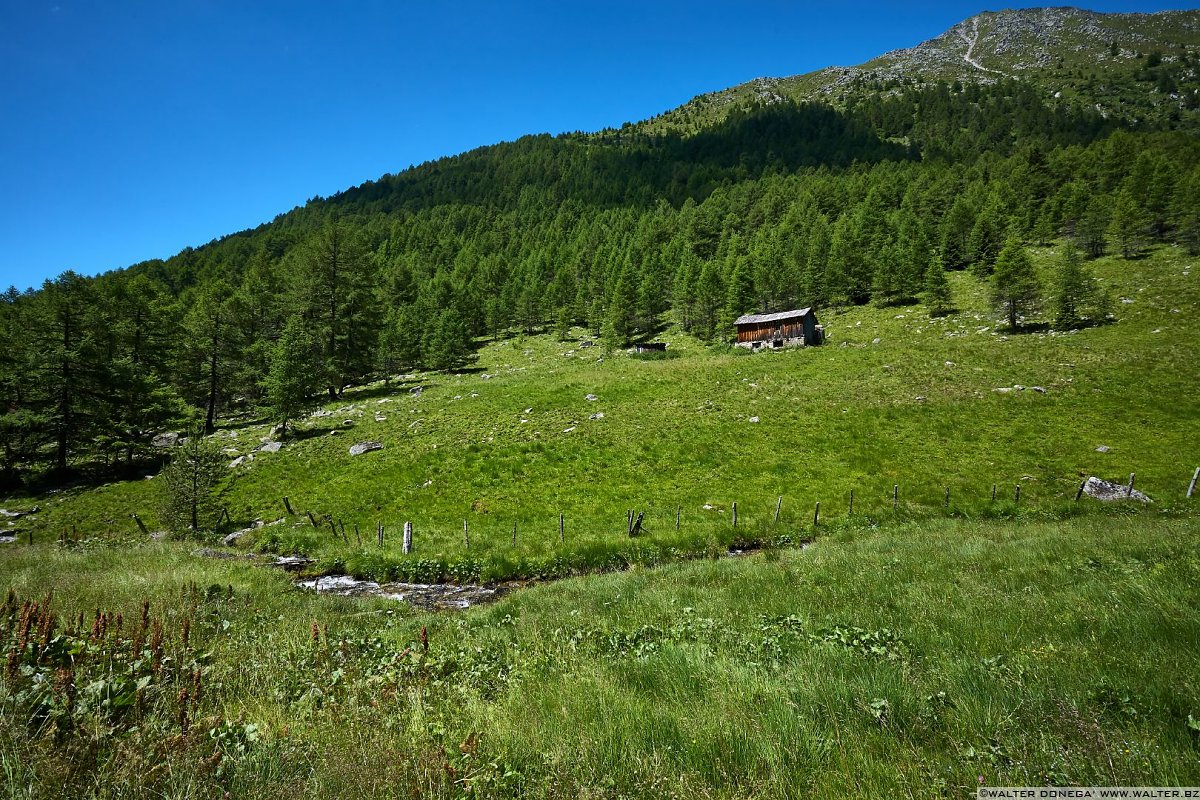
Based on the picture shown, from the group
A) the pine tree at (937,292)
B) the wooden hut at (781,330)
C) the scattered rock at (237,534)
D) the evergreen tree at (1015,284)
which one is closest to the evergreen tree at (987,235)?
the pine tree at (937,292)

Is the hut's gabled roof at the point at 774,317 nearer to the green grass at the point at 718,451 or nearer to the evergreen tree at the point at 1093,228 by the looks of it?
the green grass at the point at 718,451

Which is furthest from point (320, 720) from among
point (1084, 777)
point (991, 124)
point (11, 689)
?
point (991, 124)

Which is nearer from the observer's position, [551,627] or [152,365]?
[551,627]

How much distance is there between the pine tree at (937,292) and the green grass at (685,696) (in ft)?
191

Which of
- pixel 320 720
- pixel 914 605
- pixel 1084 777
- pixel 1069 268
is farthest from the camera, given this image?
pixel 1069 268

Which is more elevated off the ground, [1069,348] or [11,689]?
[11,689]

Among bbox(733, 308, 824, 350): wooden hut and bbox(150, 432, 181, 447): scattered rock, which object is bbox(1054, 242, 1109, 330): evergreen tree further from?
bbox(150, 432, 181, 447): scattered rock

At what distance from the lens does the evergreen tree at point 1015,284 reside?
48.0 m

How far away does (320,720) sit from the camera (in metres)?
4.58

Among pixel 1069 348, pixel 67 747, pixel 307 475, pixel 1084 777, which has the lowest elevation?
pixel 1069 348

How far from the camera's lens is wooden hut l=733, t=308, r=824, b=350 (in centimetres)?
5744

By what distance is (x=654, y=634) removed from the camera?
7566 millimetres

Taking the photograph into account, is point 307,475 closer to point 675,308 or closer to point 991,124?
point 675,308

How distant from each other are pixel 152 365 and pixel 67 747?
60.0 metres
